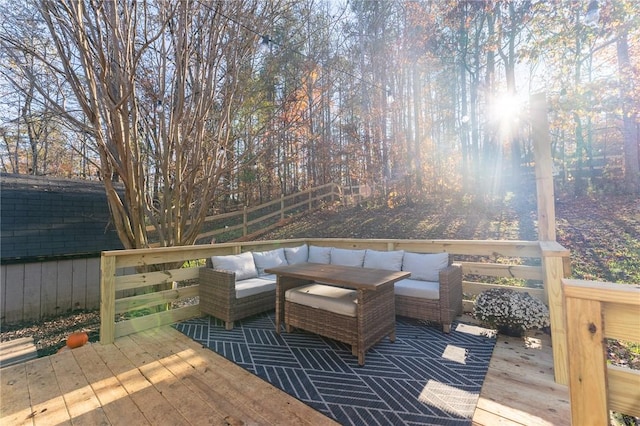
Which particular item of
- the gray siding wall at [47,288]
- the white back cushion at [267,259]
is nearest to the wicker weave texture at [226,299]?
the white back cushion at [267,259]

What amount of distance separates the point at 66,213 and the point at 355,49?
28.5ft

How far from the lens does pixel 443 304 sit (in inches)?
121

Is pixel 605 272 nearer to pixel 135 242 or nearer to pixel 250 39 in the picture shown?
pixel 250 39

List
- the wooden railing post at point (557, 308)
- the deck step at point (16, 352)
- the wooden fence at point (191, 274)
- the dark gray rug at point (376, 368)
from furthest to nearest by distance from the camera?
the deck step at point (16, 352) < the wooden fence at point (191, 274) < the wooden railing post at point (557, 308) < the dark gray rug at point (376, 368)

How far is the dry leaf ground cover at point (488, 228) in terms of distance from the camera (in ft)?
13.5

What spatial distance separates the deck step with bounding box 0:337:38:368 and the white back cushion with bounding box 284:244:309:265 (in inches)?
117

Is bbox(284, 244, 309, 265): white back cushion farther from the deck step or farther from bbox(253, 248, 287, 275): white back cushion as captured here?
the deck step

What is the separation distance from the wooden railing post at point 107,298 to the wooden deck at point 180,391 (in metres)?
0.18

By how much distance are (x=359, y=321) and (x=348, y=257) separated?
175 centimetres

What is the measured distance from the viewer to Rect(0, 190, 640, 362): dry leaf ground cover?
4.11 metres

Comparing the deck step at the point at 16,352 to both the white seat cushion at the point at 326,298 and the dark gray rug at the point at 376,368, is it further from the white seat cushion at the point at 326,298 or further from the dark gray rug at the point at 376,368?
the white seat cushion at the point at 326,298

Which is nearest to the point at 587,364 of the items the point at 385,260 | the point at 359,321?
the point at 359,321

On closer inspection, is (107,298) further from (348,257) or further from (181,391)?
(348,257)

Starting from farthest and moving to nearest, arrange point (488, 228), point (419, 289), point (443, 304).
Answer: point (488, 228) < point (419, 289) < point (443, 304)
